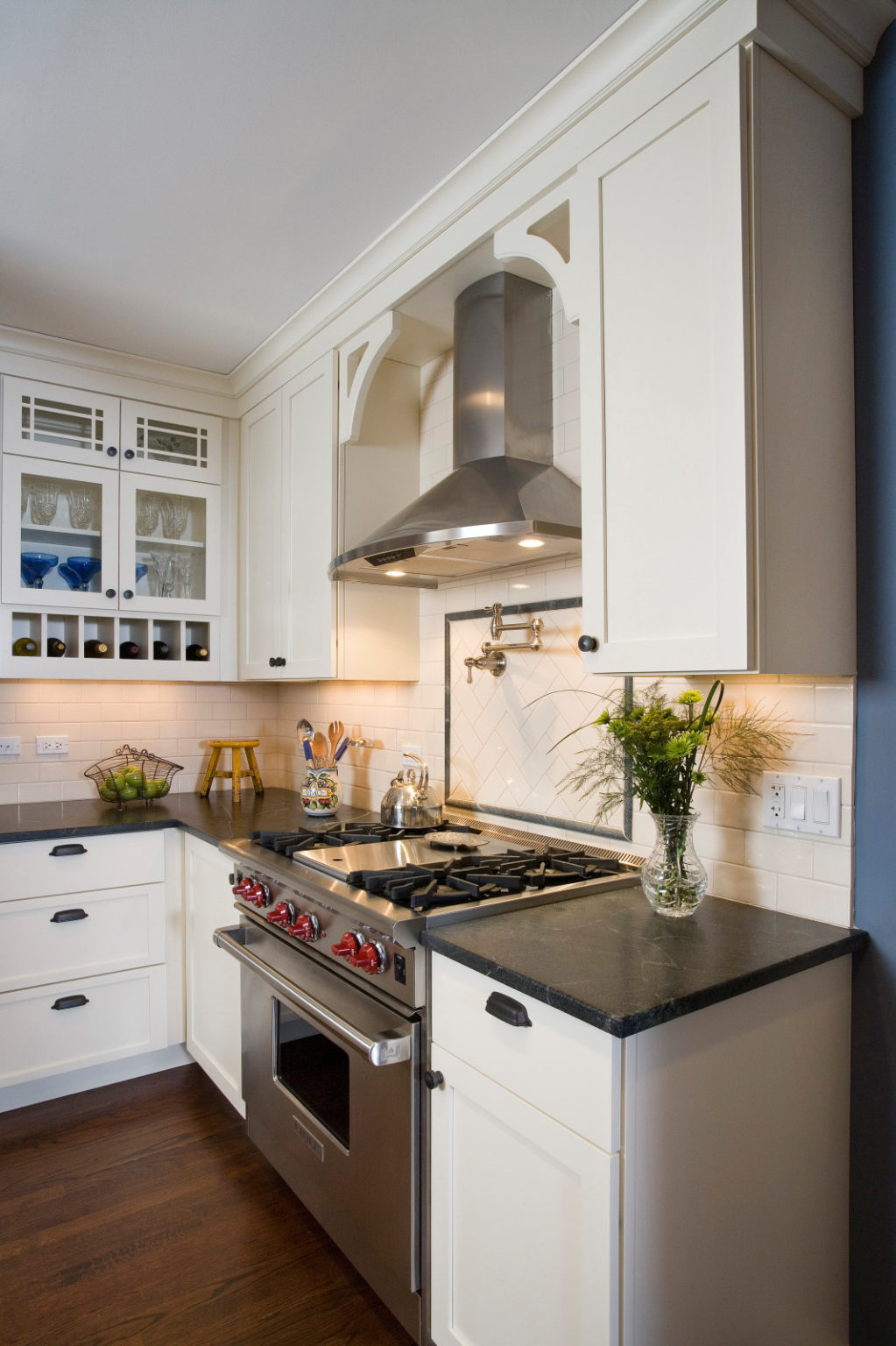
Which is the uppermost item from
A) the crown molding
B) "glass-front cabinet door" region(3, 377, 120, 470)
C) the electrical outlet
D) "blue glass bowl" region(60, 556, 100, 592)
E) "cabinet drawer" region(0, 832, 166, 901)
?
the crown molding

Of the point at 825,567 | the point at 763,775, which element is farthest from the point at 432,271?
the point at 763,775

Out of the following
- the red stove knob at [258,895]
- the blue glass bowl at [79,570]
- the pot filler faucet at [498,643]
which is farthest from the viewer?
the blue glass bowl at [79,570]

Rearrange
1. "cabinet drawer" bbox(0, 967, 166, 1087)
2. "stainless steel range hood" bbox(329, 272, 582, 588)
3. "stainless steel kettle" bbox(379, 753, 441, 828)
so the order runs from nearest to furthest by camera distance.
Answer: "stainless steel range hood" bbox(329, 272, 582, 588)
"stainless steel kettle" bbox(379, 753, 441, 828)
"cabinet drawer" bbox(0, 967, 166, 1087)

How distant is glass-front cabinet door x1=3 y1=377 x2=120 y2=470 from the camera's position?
8.98 ft

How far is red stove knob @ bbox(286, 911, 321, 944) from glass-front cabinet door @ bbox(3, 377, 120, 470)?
1951 mm

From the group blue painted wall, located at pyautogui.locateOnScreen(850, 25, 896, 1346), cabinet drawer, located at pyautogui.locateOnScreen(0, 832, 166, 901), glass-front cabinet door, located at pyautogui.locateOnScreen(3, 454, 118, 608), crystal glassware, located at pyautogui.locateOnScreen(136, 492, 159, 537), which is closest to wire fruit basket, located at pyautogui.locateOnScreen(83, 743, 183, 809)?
cabinet drawer, located at pyautogui.locateOnScreen(0, 832, 166, 901)

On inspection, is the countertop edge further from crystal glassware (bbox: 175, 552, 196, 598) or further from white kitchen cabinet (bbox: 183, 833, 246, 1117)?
crystal glassware (bbox: 175, 552, 196, 598)

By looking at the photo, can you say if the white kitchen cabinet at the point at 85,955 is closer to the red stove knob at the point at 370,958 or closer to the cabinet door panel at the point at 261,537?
the cabinet door panel at the point at 261,537

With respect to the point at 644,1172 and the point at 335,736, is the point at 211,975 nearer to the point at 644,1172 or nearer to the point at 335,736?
the point at 335,736

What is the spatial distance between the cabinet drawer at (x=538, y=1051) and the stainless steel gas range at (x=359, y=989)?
90 mm

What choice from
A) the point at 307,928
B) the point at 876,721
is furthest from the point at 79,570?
the point at 876,721

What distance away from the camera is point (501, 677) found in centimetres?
228

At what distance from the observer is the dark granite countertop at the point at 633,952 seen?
1104 millimetres

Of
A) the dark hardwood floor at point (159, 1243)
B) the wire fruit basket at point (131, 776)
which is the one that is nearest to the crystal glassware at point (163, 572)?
the wire fruit basket at point (131, 776)
